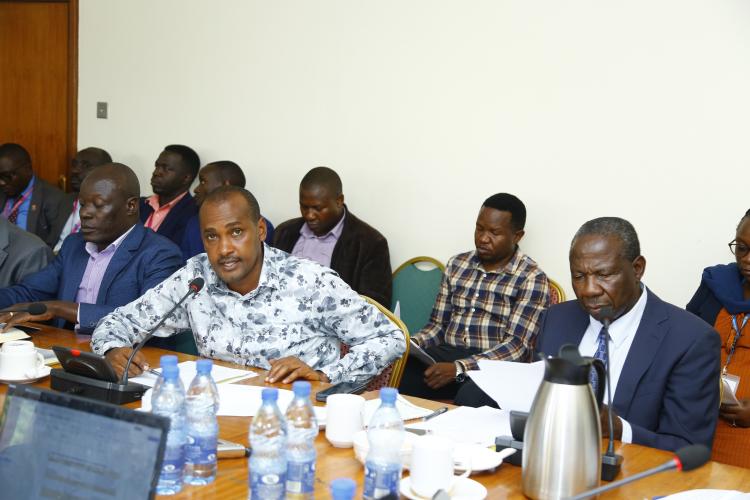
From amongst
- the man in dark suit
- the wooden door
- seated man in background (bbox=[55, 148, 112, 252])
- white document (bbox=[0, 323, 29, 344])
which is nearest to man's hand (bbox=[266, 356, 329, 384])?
the man in dark suit

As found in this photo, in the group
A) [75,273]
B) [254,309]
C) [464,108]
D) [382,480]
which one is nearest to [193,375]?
[254,309]

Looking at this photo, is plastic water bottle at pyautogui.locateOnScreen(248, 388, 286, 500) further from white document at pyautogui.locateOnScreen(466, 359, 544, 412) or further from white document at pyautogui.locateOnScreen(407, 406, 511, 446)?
white document at pyautogui.locateOnScreen(466, 359, 544, 412)

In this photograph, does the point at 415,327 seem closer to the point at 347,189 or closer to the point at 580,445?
the point at 347,189

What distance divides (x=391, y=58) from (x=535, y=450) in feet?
10.9

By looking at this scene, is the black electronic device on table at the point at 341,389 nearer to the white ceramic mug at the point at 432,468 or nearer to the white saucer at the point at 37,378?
the white ceramic mug at the point at 432,468

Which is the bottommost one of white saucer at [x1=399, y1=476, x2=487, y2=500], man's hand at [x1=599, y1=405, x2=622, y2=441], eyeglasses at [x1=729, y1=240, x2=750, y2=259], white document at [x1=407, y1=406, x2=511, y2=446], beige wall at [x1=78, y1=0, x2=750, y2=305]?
white document at [x1=407, y1=406, x2=511, y2=446]

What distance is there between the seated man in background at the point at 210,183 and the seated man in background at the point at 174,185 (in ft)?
0.60

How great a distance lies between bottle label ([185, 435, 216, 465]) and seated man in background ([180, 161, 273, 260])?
3.25 m

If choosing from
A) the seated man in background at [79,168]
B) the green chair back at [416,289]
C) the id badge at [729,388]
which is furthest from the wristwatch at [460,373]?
the seated man in background at [79,168]

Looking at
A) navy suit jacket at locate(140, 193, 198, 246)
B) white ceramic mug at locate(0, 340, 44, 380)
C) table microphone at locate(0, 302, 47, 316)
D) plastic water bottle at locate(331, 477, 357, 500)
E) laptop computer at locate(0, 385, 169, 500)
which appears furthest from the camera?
navy suit jacket at locate(140, 193, 198, 246)

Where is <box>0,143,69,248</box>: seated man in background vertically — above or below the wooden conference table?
above

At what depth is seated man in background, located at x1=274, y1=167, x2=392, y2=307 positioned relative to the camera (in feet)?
14.4

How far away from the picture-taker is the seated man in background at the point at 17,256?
363cm

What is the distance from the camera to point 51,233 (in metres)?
5.75
